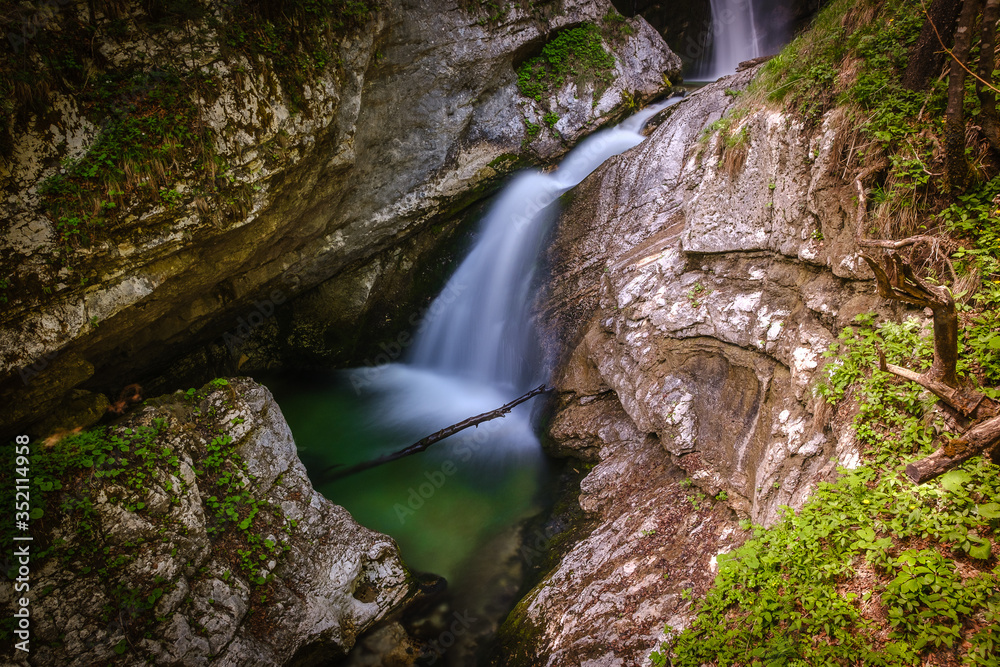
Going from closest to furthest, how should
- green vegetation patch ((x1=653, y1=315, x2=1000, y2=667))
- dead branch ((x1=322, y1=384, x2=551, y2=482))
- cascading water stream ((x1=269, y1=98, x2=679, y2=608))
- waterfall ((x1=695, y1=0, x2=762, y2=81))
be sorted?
green vegetation patch ((x1=653, y1=315, x2=1000, y2=667))
cascading water stream ((x1=269, y1=98, x2=679, y2=608))
dead branch ((x1=322, y1=384, x2=551, y2=482))
waterfall ((x1=695, y1=0, x2=762, y2=81))

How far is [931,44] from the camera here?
3908 mm

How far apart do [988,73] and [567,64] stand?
8.23 metres

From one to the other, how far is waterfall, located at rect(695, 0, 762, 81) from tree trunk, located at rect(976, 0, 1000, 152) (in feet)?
44.6

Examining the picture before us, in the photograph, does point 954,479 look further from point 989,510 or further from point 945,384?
point 945,384

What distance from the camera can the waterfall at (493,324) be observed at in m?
8.94

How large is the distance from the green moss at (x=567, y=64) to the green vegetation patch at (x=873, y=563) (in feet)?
27.0

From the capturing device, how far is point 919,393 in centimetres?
333

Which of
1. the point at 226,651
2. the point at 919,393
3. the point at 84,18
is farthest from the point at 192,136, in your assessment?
the point at 919,393

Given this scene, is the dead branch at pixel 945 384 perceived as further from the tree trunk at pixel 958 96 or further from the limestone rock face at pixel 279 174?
the limestone rock face at pixel 279 174

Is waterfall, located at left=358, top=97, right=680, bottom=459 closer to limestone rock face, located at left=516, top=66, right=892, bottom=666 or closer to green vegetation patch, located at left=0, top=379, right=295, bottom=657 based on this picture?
limestone rock face, located at left=516, top=66, right=892, bottom=666

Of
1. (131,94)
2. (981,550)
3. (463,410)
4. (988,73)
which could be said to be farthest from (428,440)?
(988,73)

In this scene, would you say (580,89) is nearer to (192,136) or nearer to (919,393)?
(192,136)

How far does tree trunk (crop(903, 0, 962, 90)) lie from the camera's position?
383 cm

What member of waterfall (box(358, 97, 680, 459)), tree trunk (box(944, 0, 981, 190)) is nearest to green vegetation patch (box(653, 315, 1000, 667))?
tree trunk (box(944, 0, 981, 190))
